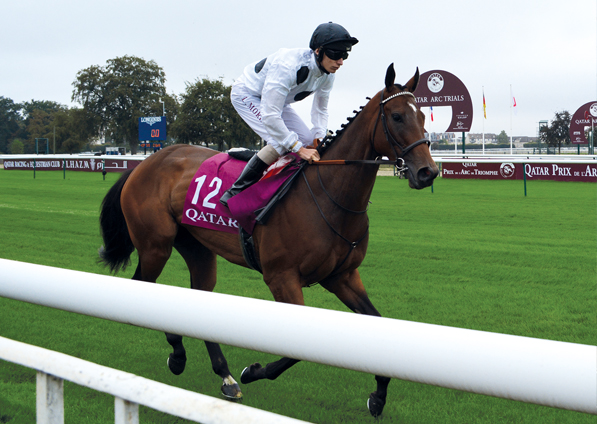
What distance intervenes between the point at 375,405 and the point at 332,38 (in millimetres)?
1929

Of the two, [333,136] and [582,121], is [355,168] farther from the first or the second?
[582,121]

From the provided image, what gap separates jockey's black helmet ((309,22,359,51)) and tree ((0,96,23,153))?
107 metres

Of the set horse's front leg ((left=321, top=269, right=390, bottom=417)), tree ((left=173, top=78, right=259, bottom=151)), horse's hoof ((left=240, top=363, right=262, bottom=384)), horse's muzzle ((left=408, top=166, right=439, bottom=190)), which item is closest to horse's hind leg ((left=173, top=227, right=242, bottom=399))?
horse's hoof ((left=240, top=363, right=262, bottom=384))

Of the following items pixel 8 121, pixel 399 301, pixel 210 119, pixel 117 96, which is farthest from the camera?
pixel 8 121

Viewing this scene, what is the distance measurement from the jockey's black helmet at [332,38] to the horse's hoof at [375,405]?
185 cm

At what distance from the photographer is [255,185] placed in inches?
134

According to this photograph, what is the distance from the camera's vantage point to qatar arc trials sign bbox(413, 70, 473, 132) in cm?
3092

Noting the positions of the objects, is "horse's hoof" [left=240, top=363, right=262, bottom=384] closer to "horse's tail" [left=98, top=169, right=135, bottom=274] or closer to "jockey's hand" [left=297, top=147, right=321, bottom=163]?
"jockey's hand" [left=297, top=147, right=321, bottom=163]

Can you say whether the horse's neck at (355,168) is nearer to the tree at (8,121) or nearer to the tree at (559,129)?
the tree at (559,129)

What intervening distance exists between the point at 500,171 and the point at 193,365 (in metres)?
18.6

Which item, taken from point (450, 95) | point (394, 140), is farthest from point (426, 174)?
point (450, 95)

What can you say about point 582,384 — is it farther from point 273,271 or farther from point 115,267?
point 115,267

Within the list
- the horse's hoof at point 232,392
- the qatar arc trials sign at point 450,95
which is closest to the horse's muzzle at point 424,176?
the horse's hoof at point 232,392

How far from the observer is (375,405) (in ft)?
9.93
